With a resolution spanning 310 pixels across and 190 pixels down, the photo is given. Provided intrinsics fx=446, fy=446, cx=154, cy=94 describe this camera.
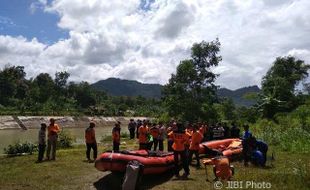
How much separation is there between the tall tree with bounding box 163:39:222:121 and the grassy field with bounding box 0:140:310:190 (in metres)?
25.9

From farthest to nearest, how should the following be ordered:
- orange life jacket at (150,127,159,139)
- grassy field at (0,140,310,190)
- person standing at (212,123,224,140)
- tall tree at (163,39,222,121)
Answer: tall tree at (163,39,222,121) < person standing at (212,123,224,140) < orange life jacket at (150,127,159,139) < grassy field at (0,140,310,190)

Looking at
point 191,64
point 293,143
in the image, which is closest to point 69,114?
point 191,64

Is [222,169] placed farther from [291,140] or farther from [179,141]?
[291,140]

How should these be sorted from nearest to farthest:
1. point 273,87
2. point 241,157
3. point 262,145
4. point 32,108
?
point 262,145 → point 241,157 → point 273,87 → point 32,108

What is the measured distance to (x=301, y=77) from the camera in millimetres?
60375

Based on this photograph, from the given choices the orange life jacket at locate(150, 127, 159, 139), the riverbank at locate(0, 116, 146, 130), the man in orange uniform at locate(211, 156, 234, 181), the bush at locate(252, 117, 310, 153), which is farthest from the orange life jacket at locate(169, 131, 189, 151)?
the riverbank at locate(0, 116, 146, 130)

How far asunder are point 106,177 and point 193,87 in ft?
101

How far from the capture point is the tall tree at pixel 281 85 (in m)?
46.4

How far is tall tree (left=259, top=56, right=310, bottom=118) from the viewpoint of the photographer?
4644 centimetres

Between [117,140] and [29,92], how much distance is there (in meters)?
67.3

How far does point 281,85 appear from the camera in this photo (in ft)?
163

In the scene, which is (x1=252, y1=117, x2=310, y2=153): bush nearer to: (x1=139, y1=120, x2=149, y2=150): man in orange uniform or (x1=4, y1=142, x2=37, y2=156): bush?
A: (x1=139, y1=120, x2=149, y2=150): man in orange uniform

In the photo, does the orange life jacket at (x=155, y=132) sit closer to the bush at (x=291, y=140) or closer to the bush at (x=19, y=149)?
the bush at (x=19, y=149)

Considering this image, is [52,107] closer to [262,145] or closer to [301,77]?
[301,77]
